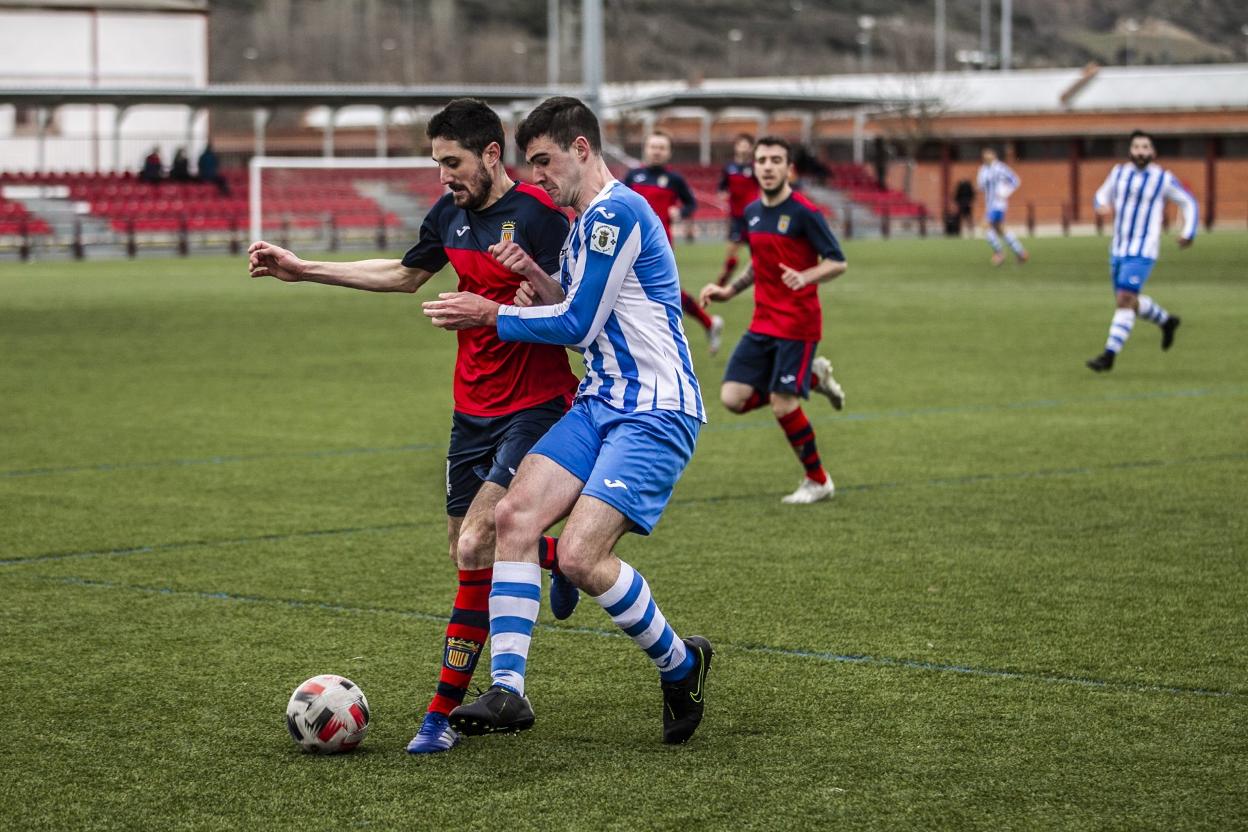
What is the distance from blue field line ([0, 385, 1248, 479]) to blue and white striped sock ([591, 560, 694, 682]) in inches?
241

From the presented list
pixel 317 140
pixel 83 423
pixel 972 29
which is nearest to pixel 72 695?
pixel 83 423

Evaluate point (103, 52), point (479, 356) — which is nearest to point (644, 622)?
point (479, 356)

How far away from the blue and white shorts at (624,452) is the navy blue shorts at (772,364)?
4.40 meters

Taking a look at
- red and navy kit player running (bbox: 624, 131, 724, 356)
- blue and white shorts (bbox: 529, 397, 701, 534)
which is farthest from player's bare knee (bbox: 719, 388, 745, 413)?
red and navy kit player running (bbox: 624, 131, 724, 356)

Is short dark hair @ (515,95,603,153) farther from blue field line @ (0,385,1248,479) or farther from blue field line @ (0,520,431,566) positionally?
blue field line @ (0,385,1248,479)

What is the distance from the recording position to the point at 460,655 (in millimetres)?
5105

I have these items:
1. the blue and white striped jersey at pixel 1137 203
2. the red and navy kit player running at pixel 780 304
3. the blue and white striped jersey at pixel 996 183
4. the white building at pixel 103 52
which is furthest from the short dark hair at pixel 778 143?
the white building at pixel 103 52

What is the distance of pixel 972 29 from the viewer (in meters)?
190

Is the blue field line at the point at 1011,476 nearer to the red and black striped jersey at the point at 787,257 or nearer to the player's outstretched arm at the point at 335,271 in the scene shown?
the red and black striped jersey at the point at 787,257

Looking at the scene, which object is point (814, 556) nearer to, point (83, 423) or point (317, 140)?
point (83, 423)

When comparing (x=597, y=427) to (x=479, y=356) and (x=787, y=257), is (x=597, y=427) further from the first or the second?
(x=787, y=257)

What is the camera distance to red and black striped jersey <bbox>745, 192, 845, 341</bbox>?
31.4ft

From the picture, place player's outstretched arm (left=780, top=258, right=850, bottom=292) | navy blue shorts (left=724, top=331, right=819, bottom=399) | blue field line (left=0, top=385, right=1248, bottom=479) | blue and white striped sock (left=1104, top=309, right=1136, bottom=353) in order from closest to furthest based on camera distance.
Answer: player's outstretched arm (left=780, top=258, right=850, bottom=292)
navy blue shorts (left=724, top=331, right=819, bottom=399)
blue field line (left=0, top=385, right=1248, bottom=479)
blue and white striped sock (left=1104, top=309, right=1136, bottom=353)

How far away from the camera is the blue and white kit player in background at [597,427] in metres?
4.91
